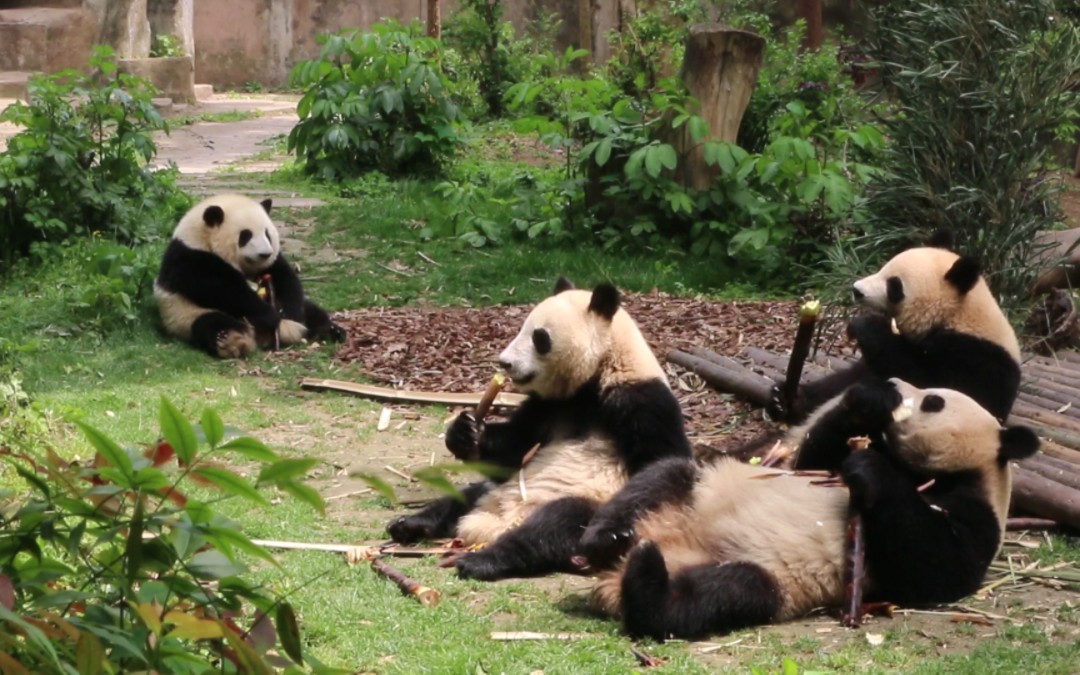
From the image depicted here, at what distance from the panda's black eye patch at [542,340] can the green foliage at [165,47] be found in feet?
62.0

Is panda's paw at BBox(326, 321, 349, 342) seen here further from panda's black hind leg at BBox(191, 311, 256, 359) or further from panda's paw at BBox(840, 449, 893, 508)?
panda's paw at BBox(840, 449, 893, 508)

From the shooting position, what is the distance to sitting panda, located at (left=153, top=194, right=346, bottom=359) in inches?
332

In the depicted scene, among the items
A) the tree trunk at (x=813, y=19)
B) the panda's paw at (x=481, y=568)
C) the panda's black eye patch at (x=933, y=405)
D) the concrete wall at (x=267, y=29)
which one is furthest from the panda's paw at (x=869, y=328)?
the concrete wall at (x=267, y=29)

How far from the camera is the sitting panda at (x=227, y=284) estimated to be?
27.7ft

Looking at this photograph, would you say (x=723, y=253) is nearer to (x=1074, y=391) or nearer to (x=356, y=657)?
(x=1074, y=391)

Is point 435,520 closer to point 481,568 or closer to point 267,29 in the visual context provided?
point 481,568

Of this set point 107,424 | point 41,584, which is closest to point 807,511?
point 41,584

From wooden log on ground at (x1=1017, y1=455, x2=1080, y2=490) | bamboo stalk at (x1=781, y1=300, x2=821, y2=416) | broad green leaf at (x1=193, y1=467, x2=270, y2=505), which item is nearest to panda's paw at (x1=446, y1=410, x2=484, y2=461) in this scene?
bamboo stalk at (x1=781, y1=300, x2=821, y2=416)

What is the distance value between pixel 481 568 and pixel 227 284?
4.55 metres

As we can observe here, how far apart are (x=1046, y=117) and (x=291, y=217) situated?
6732mm

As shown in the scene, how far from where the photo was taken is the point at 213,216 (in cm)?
845

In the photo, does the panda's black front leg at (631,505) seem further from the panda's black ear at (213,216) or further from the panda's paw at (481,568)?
the panda's black ear at (213,216)

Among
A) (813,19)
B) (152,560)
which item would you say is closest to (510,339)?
(152,560)

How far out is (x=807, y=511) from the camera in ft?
14.3
